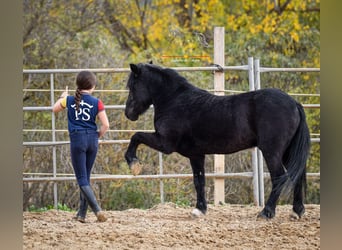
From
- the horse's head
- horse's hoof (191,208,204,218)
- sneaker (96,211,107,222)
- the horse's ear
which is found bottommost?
horse's hoof (191,208,204,218)

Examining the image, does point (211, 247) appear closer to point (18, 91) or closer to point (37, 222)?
point (37, 222)

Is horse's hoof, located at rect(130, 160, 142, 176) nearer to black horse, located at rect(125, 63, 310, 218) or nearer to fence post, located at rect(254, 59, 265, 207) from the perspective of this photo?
black horse, located at rect(125, 63, 310, 218)

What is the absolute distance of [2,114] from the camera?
4.80 feet

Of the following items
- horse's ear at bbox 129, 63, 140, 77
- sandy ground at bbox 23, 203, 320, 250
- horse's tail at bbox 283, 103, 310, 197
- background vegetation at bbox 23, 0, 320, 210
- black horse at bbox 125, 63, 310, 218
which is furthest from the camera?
background vegetation at bbox 23, 0, 320, 210

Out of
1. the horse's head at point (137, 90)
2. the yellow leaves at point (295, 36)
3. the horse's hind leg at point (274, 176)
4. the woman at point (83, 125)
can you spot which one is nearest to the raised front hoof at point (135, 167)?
the woman at point (83, 125)

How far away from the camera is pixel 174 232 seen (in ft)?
13.6

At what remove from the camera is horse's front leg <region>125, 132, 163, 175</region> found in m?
4.83

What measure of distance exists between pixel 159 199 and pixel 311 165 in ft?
7.80

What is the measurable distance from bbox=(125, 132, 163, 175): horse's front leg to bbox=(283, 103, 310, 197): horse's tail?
112cm

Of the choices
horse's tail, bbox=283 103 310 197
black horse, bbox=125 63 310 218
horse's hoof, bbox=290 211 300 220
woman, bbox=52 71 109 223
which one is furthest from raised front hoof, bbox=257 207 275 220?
woman, bbox=52 71 109 223

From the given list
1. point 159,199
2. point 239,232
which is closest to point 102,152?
point 159,199

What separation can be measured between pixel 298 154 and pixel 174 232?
128 centimetres

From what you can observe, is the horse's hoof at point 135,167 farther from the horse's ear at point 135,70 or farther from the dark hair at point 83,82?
the horse's ear at point 135,70

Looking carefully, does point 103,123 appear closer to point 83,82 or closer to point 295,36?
point 83,82
